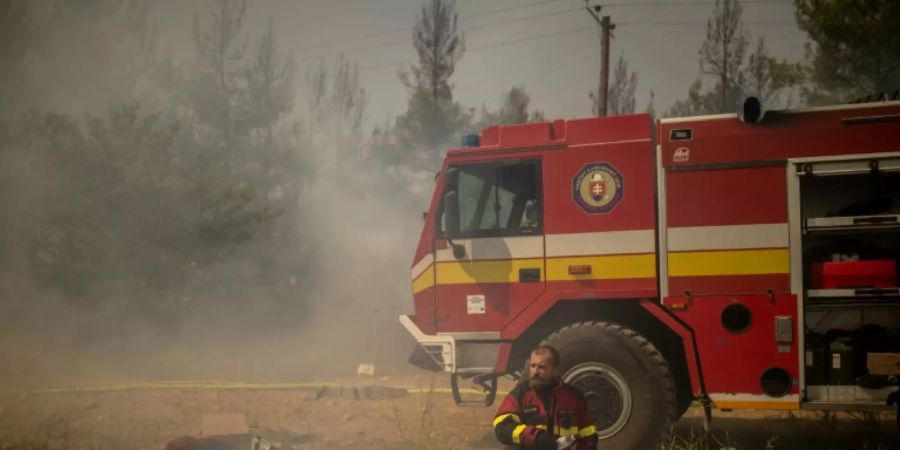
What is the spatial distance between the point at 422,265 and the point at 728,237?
2.80 m

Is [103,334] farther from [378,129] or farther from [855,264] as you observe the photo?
[855,264]

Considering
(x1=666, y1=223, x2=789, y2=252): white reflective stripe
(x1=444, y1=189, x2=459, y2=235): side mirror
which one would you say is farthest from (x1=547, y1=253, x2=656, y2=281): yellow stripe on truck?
(x1=444, y1=189, x2=459, y2=235): side mirror

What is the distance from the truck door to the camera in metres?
7.09

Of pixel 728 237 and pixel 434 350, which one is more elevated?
pixel 728 237

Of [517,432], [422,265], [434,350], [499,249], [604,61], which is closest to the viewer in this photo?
[517,432]

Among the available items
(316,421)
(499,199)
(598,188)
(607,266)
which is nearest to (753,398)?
(607,266)

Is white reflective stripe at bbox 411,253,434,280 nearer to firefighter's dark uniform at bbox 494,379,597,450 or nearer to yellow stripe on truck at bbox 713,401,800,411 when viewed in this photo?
firefighter's dark uniform at bbox 494,379,597,450

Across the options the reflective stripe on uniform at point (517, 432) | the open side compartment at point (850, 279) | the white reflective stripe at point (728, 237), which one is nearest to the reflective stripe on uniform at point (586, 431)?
the reflective stripe on uniform at point (517, 432)

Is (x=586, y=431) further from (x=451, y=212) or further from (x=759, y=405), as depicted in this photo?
(x=451, y=212)

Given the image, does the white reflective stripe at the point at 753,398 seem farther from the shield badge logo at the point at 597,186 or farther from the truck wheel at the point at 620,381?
the shield badge logo at the point at 597,186

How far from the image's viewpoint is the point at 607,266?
6.86 m

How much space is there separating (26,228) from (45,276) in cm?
116

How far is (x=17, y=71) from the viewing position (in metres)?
17.5

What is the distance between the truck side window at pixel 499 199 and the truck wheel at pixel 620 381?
112cm
